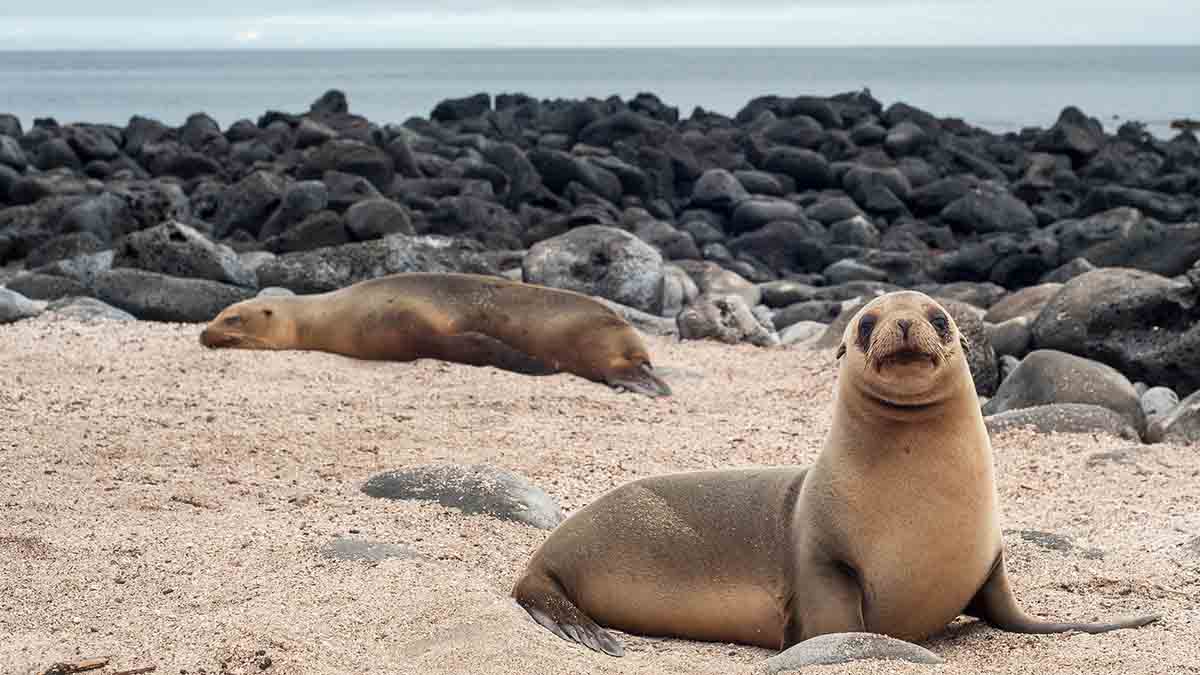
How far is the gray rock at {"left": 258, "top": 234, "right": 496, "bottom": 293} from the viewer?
1181 centimetres

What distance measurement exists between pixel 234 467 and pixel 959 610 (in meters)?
3.14

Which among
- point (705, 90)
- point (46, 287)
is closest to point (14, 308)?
point (46, 287)

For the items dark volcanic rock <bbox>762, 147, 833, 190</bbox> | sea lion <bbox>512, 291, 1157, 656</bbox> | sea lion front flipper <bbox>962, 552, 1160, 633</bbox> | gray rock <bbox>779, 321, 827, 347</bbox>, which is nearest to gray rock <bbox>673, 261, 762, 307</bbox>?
gray rock <bbox>779, 321, 827, 347</bbox>

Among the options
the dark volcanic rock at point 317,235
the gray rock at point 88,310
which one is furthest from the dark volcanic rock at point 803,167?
the gray rock at point 88,310

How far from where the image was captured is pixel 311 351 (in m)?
9.09

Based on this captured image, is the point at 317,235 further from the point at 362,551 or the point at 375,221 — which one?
the point at 362,551

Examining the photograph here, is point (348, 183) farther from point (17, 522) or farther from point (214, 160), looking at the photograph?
point (17, 522)

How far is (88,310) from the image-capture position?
1072cm

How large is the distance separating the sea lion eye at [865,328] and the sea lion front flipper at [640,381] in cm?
430

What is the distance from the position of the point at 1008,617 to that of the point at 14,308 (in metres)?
8.23

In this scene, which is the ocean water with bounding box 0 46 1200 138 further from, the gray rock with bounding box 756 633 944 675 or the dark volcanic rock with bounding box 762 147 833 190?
the gray rock with bounding box 756 633 944 675

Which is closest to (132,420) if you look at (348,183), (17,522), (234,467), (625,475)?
(234,467)

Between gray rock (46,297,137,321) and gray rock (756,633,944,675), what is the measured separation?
7931 millimetres

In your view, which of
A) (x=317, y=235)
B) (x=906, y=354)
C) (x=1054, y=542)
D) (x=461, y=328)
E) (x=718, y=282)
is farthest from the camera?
(x=317, y=235)
